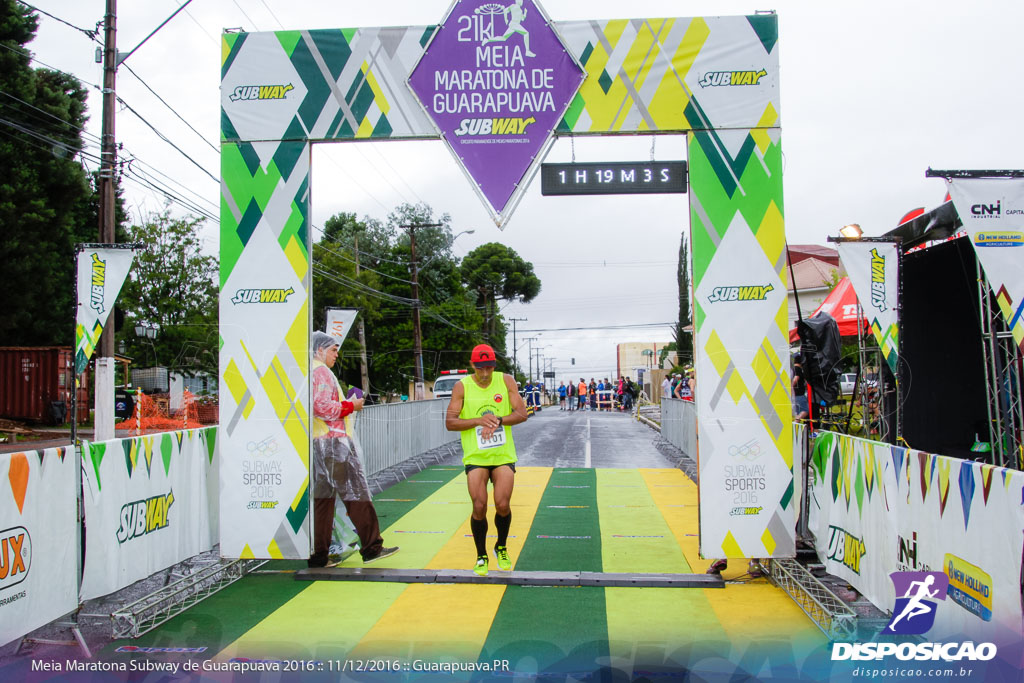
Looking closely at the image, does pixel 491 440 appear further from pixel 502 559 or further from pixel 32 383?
pixel 32 383

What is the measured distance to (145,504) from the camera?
6.00 meters

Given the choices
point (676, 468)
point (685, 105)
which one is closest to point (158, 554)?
point (685, 105)

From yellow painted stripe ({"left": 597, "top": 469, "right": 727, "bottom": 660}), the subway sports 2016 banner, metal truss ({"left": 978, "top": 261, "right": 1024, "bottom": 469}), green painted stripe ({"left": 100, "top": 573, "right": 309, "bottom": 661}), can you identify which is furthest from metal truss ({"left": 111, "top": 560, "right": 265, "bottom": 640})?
metal truss ({"left": 978, "top": 261, "right": 1024, "bottom": 469})

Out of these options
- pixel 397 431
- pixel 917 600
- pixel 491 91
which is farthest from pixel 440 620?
pixel 397 431

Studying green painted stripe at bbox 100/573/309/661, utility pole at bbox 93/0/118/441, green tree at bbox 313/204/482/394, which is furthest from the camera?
green tree at bbox 313/204/482/394

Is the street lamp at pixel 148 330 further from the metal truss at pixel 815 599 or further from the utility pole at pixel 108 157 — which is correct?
the metal truss at pixel 815 599

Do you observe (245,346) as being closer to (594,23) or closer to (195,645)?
(195,645)

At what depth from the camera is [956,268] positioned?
34.4 feet

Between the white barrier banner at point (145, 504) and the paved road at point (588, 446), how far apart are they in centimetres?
861

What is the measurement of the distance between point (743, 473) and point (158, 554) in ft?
15.8

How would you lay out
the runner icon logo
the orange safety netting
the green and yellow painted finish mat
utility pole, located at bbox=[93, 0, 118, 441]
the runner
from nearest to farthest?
the runner icon logo, the green and yellow painted finish mat, the runner, utility pole, located at bbox=[93, 0, 118, 441], the orange safety netting

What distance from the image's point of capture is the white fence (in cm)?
1430

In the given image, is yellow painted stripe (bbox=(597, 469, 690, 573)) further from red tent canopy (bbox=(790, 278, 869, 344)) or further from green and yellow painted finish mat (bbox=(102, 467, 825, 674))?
red tent canopy (bbox=(790, 278, 869, 344))

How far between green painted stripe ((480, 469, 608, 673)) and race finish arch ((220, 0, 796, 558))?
135 centimetres
